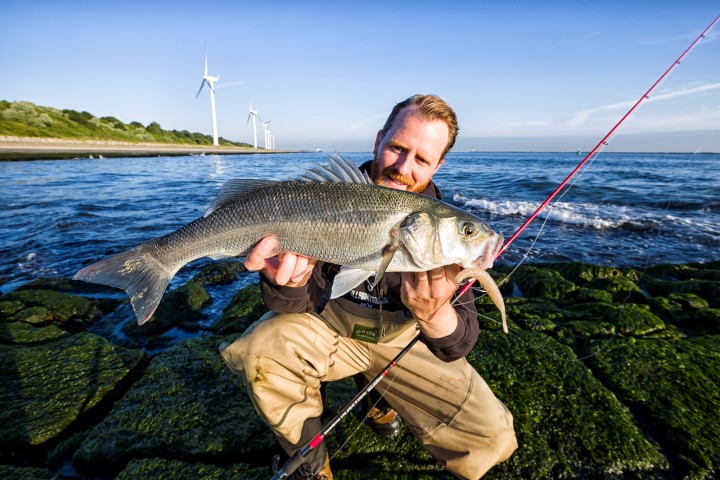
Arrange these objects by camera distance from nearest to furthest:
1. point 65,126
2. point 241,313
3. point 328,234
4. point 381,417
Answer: point 328,234, point 381,417, point 241,313, point 65,126

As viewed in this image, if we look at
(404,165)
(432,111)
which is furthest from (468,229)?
(432,111)

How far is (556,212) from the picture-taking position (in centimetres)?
1438

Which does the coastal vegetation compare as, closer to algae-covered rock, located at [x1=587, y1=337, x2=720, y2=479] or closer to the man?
the man

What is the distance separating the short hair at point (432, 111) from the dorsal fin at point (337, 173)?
1479 millimetres

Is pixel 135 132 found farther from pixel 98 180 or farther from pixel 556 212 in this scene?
pixel 556 212

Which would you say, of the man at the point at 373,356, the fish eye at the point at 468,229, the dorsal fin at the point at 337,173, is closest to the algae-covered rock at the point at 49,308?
the man at the point at 373,356

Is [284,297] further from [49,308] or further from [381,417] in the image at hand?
[49,308]

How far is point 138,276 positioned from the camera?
3.10 metres

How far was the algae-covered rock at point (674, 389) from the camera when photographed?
122 inches

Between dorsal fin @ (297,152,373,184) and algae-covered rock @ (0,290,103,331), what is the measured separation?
5.24 metres

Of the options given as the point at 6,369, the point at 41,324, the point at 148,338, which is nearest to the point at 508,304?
the point at 148,338

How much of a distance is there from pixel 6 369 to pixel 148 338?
163 cm

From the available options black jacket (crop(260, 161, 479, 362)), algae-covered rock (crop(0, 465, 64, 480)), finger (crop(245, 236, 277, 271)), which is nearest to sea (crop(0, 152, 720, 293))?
black jacket (crop(260, 161, 479, 362))

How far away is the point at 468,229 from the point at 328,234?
117cm
